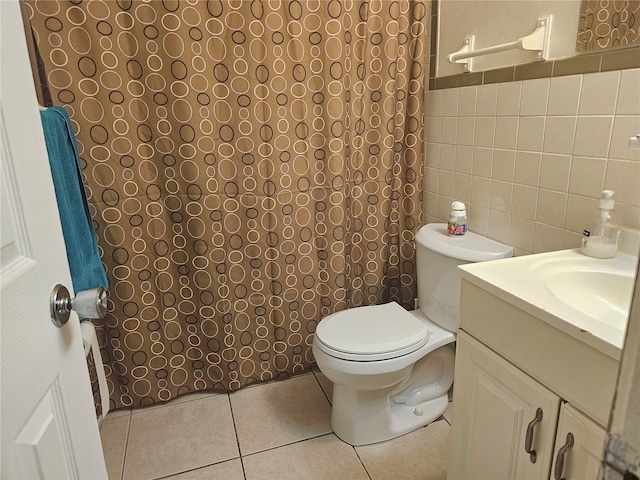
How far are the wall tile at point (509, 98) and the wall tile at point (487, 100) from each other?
0.06 feet

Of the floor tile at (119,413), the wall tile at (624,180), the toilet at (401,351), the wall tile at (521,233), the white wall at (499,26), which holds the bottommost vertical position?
the floor tile at (119,413)

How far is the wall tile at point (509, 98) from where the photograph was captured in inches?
57.8

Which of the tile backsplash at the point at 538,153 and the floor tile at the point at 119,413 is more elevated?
the tile backsplash at the point at 538,153

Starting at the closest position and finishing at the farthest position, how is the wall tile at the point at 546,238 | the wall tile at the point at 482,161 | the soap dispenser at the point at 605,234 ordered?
the soap dispenser at the point at 605,234
the wall tile at the point at 546,238
the wall tile at the point at 482,161

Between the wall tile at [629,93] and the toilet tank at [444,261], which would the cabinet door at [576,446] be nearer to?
the toilet tank at [444,261]

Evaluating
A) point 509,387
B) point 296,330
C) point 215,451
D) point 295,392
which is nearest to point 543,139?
point 509,387

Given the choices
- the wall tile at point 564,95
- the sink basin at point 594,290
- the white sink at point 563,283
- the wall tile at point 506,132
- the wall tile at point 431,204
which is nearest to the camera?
the white sink at point 563,283

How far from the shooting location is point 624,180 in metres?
1.18

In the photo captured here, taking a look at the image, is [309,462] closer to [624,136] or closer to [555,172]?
[555,172]

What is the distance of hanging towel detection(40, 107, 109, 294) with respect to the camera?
1.29m

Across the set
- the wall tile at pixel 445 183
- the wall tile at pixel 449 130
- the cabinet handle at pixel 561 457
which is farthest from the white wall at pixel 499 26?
the cabinet handle at pixel 561 457

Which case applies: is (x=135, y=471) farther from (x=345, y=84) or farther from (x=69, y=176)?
(x=345, y=84)

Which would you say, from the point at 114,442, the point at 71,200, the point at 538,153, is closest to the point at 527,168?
the point at 538,153

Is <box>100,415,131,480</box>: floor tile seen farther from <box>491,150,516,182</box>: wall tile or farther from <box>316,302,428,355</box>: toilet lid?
<box>491,150,516,182</box>: wall tile
